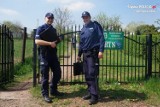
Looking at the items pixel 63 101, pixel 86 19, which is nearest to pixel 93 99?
pixel 63 101

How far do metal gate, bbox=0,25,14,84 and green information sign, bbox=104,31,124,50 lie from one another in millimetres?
3006

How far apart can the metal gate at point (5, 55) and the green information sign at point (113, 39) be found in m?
3.01

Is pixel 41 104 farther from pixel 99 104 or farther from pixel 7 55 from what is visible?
pixel 7 55

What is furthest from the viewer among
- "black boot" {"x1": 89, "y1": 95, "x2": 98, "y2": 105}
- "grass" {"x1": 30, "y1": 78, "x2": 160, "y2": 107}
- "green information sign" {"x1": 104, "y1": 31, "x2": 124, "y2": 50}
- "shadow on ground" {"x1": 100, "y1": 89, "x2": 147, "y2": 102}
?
"green information sign" {"x1": 104, "y1": 31, "x2": 124, "y2": 50}

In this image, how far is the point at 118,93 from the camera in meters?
7.88

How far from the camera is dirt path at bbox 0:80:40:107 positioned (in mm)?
7172

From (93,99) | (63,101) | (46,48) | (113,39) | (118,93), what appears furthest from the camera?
(113,39)

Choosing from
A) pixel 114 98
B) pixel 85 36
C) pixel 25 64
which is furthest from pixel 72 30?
pixel 25 64

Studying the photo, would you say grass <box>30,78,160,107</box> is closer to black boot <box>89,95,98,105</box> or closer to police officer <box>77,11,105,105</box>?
black boot <box>89,95,98,105</box>

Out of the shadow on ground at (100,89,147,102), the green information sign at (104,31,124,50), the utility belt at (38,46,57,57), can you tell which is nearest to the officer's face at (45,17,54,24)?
the utility belt at (38,46,57,57)

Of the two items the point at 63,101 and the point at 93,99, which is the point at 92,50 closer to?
the point at 93,99

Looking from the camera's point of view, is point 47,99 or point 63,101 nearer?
point 47,99

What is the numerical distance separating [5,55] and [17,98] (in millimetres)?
2120

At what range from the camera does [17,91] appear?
862cm
